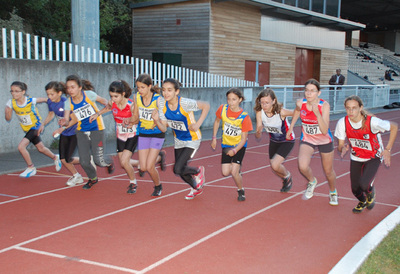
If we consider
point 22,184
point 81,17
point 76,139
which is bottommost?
point 22,184

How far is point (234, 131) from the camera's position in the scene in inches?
273

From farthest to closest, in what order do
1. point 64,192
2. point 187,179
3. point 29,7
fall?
point 29,7 → point 64,192 → point 187,179

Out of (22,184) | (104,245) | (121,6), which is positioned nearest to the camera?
(104,245)

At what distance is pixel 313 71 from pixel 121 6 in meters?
12.4

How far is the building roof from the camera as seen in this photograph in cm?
2312

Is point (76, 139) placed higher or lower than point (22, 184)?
higher

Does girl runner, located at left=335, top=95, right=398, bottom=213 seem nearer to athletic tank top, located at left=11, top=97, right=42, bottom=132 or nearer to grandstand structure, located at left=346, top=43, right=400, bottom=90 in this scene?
athletic tank top, located at left=11, top=97, right=42, bottom=132

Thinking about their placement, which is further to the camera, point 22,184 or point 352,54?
point 352,54

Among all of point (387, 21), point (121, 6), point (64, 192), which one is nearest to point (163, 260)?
point (64, 192)

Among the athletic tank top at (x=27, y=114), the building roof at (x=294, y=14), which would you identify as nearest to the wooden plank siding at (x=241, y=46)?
the building roof at (x=294, y=14)

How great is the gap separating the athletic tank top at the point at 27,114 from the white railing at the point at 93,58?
2989 mm

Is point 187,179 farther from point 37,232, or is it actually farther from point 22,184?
point 22,184

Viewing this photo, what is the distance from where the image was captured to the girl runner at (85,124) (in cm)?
750

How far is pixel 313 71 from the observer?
98.9ft
